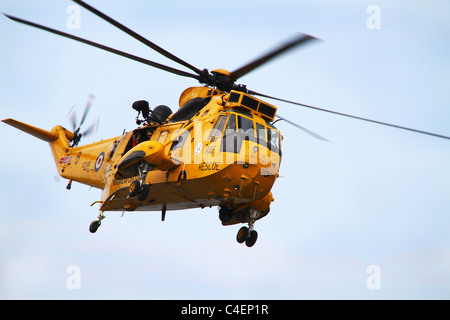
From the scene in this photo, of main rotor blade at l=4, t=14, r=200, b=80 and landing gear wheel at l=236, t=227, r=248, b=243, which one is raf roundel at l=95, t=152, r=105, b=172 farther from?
landing gear wheel at l=236, t=227, r=248, b=243

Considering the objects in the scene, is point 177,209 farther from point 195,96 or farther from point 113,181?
point 195,96

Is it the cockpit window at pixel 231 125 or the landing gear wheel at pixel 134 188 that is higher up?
the cockpit window at pixel 231 125

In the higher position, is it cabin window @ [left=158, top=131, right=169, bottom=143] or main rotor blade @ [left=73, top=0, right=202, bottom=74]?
main rotor blade @ [left=73, top=0, right=202, bottom=74]

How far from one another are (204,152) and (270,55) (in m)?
3.44

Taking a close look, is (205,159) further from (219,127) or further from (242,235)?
(242,235)

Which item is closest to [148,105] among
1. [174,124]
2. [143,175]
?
[174,124]

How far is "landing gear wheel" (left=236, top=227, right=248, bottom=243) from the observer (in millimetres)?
19219

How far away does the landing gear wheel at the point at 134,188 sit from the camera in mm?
19039

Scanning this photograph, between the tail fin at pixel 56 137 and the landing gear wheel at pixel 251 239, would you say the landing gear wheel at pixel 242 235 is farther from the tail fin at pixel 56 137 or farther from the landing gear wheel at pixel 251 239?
the tail fin at pixel 56 137

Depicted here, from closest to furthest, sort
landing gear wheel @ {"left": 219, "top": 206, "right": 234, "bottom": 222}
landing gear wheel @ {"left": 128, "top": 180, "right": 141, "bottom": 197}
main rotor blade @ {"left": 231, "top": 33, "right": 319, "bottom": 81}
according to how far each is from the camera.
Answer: main rotor blade @ {"left": 231, "top": 33, "right": 319, "bottom": 81}, landing gear wheel @ {"left": 128, "top": 180, "right": 141, "bottom": 197}, landing gear wheel @ {"left": 219, "top": 206, "right": 234, "bottom": 222}

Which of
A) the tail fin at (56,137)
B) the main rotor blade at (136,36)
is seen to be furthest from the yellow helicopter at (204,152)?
the tail fin at (56,137)

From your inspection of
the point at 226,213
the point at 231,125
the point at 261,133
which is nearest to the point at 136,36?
the point at 231,125

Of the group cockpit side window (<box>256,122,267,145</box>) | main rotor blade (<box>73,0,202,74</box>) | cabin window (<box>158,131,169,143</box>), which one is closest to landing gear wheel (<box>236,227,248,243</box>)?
cockpit side window (<box>256,122,267,145</box>)

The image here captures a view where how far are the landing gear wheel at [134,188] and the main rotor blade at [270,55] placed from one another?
4365mm
